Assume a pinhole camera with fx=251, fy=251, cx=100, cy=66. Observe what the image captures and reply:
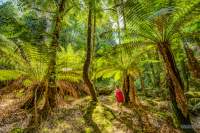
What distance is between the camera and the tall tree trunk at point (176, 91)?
4727 mm

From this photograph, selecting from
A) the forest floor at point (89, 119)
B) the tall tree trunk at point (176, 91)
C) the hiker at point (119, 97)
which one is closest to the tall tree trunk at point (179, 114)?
the tall tree trunk at point (176, 91)

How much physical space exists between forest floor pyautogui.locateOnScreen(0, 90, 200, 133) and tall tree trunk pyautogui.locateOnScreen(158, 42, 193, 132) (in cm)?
79

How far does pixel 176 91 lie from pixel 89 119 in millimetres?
1946

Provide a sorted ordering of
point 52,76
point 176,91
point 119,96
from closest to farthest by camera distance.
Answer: point 176,91, point 52,76, point 119,96

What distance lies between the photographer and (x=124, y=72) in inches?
288

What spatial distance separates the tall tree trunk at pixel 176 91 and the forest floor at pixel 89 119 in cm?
79

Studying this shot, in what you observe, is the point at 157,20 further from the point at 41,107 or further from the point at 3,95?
the point at 3,95

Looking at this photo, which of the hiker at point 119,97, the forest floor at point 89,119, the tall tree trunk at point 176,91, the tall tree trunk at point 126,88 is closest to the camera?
the tall tree trunk at point 176,91

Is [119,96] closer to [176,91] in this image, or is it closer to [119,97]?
[119,97]

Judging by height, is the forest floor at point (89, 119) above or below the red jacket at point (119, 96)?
below

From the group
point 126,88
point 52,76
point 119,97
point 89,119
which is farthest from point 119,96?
point 52,76

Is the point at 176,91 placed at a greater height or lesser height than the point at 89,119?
greater

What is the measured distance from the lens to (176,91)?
4773 millimetres

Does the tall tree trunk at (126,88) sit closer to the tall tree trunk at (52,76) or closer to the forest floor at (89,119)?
the forest floor at (89,119)
